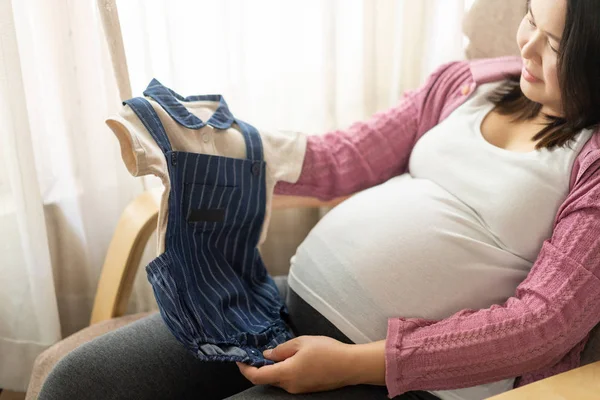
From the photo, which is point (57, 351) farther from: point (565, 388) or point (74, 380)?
point (565, 388)

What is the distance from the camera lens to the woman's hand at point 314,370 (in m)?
0.82

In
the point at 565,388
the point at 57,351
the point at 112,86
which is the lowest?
the point at 57,351

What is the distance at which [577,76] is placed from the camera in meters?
0.80

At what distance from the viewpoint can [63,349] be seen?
1037mm

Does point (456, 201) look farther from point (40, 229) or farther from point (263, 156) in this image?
point (40, 229)

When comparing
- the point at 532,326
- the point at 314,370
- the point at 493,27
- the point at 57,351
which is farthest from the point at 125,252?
the point at 493,27

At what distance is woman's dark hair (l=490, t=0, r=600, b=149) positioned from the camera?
0.77 metres

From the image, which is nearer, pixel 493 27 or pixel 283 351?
pixel 283 351

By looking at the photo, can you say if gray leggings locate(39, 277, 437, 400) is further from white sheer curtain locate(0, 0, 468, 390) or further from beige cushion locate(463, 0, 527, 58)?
beige cushion locate(463, 0, 527, 58)

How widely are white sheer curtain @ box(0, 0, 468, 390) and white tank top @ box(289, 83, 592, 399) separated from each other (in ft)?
1.42

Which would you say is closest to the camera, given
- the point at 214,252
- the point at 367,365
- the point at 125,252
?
the point at 367,365

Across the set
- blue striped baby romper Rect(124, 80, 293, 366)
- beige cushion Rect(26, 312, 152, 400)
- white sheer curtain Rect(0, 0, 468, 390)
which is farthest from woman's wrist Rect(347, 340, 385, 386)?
white sheer curtain Rect(0, 0, 468, 390)

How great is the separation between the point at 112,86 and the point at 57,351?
488mm

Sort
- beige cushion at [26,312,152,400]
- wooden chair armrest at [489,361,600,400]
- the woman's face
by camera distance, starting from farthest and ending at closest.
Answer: beige cushion at [26,312,152,400]
the woman's face
wooden chair armrest at [489,361,600,400]
